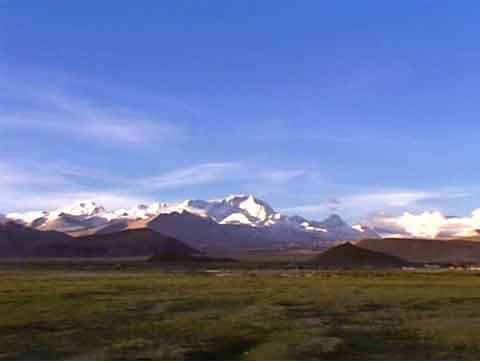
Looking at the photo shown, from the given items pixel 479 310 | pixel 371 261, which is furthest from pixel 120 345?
pixel 371 261

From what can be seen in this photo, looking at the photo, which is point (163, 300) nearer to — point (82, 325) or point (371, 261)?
point (82, 325)

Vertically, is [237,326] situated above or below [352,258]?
below

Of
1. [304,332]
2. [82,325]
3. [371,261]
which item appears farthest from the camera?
[371,261]

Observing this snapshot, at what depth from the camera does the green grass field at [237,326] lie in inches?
928

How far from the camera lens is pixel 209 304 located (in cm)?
3934

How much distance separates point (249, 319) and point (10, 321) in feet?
32.8

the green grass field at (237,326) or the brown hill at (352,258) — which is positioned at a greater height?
the brown hill at (352,258)

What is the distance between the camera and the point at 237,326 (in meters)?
29.4

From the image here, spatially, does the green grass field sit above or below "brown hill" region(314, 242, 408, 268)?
below

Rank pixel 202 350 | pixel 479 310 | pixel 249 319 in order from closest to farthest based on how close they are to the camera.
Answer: pixel 202 350 < pixel 249 319 < pixel 479 310

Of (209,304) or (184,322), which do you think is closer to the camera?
(184,322)

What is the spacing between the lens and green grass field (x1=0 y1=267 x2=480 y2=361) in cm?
2358

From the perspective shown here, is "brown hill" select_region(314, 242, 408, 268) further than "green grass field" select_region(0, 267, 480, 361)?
Yes

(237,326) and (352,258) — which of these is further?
(352,258)
